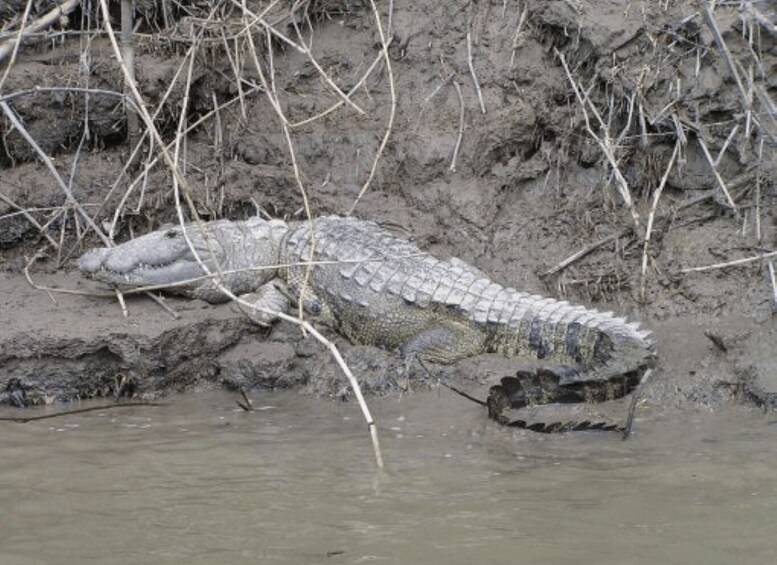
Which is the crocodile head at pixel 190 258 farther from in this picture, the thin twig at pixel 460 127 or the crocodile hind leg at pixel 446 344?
the thin twig at pixel 460 127

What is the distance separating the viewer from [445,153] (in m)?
7.46

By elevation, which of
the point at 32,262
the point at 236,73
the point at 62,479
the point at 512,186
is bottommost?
the point at 62,479

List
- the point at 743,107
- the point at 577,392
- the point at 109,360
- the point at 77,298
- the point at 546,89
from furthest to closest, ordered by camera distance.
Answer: the point at 546,89 < the point at 743,107 < the point at 77,298 < the point at 109,360 < the point at 577,392

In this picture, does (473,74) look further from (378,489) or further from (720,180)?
(378,489)

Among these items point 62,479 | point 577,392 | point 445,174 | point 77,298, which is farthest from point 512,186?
point 62,479

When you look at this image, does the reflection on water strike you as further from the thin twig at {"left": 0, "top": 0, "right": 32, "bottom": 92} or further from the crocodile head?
the thin twig at {"left": 0, "top": 0, "right": 32, "bottom": 92}

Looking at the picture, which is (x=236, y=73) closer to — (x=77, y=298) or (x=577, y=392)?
(x=77, y=298)

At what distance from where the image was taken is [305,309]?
682cm

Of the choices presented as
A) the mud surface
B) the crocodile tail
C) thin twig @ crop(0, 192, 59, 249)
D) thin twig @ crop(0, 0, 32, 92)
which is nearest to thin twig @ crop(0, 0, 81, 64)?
thin twig @ crop(0, 0, 32, 92)

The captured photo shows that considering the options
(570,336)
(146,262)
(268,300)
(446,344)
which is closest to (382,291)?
(446,344)

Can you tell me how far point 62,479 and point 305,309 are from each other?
2193 mm

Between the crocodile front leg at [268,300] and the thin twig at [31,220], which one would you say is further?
the thin twig at [31,220]

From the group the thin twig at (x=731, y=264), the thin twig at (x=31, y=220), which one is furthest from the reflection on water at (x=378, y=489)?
the thin twig at (x=31, y=220)

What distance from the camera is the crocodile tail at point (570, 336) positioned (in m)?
5.96
